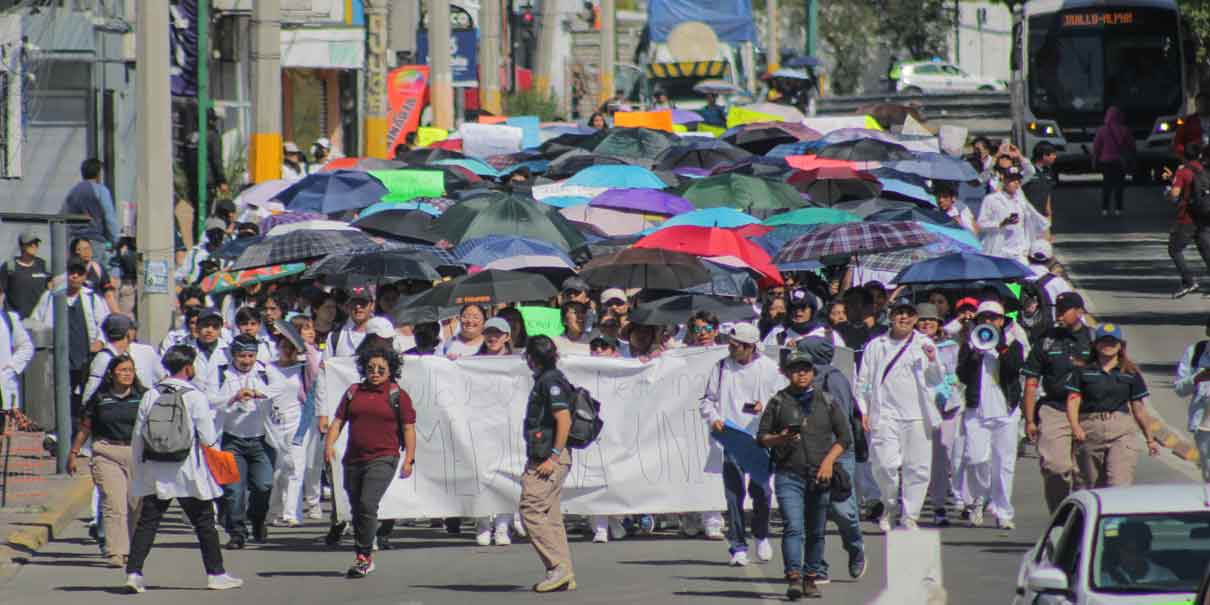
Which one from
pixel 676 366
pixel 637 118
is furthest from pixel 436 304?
pixel 637 118

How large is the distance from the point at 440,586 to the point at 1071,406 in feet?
13.4

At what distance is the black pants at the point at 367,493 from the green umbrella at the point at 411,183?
10.3 metres

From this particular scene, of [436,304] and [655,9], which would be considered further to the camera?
[655,9]

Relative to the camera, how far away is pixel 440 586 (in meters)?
13.9

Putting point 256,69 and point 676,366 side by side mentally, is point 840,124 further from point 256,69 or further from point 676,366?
point 676,366

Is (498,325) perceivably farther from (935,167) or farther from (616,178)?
(935,167)

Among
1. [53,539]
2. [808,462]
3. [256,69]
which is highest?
[256,69]

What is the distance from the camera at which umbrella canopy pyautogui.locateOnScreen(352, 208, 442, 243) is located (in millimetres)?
21422

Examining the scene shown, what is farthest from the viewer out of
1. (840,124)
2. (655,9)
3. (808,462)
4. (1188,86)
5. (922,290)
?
(655,9)

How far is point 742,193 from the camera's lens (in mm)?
22750

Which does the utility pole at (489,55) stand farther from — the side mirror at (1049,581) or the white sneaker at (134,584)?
the side mirror at (1049,581)

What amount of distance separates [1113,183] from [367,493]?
91.9 ft

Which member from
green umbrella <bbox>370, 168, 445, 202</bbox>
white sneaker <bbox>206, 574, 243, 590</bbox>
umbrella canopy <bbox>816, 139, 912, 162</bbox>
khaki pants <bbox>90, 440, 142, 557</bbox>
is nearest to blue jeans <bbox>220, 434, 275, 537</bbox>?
khaki pants <bbox>90, 440, 142, 557</bbox>

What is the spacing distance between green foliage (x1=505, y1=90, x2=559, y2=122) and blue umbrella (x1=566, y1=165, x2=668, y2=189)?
2543 centimetres
